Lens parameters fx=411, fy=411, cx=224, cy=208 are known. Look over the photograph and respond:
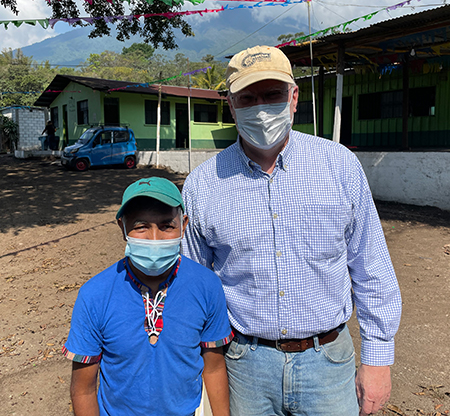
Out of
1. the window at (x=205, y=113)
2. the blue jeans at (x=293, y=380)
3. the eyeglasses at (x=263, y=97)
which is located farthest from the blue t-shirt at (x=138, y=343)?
the window at (x=205, y=113)

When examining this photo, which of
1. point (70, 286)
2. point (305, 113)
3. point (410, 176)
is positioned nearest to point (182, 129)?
point (305, 113)

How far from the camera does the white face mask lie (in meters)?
1.92

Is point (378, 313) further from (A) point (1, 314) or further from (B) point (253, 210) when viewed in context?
(A) point (1, 314)

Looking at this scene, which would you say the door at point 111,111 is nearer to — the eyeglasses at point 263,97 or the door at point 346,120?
the door at point 346,120

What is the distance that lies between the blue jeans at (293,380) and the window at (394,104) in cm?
1634

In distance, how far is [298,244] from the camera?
1.78m

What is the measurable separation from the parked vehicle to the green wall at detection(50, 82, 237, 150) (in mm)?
4437

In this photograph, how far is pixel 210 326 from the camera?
1.76 metres

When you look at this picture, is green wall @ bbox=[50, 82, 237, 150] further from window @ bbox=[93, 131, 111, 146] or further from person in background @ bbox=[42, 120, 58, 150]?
window @ bbox=[93, 131, 111, 146]

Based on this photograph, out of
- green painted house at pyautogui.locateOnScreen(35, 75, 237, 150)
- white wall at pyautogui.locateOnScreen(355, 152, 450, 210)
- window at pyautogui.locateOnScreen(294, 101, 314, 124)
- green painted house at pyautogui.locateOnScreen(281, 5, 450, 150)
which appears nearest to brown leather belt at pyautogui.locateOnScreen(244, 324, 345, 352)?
green painted house at pyautogui.locateOnScreen(281, 5, 450, 150)

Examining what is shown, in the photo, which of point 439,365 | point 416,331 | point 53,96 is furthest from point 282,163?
point 53,96

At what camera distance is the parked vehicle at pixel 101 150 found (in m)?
17.0

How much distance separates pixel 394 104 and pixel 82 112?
55.6ft

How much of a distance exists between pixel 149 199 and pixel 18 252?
657cm
